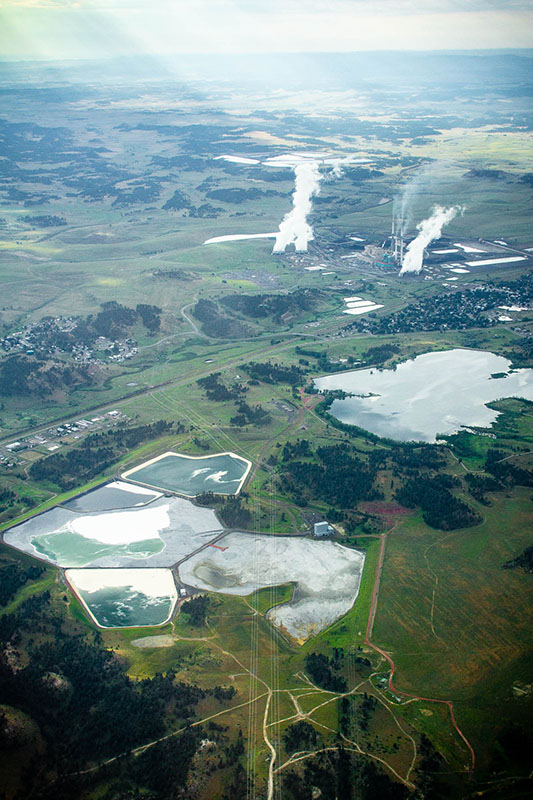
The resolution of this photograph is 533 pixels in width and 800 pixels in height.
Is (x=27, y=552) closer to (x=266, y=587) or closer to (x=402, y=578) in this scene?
(x=266, y=587)

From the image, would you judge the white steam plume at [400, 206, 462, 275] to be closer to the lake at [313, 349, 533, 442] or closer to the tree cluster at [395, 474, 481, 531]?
the lake at [313, 349, 533, 442]

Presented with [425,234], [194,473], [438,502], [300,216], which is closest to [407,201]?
[425,234]

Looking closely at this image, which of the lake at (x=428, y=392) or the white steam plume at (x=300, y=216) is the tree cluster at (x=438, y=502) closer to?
the lake at (x=428, y=392)

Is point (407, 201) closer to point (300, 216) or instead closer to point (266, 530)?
point (300, 216)

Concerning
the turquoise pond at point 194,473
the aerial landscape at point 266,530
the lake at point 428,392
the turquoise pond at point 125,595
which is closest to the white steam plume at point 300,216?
the aerial landscape at point 266,530

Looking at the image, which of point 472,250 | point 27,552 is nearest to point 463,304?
point 472,250

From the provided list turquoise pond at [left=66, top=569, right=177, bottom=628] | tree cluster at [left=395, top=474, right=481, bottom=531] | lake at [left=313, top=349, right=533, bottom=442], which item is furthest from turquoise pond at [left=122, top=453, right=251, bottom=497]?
tree cluster at [left=395, top=474, right=481, bottom=531]
